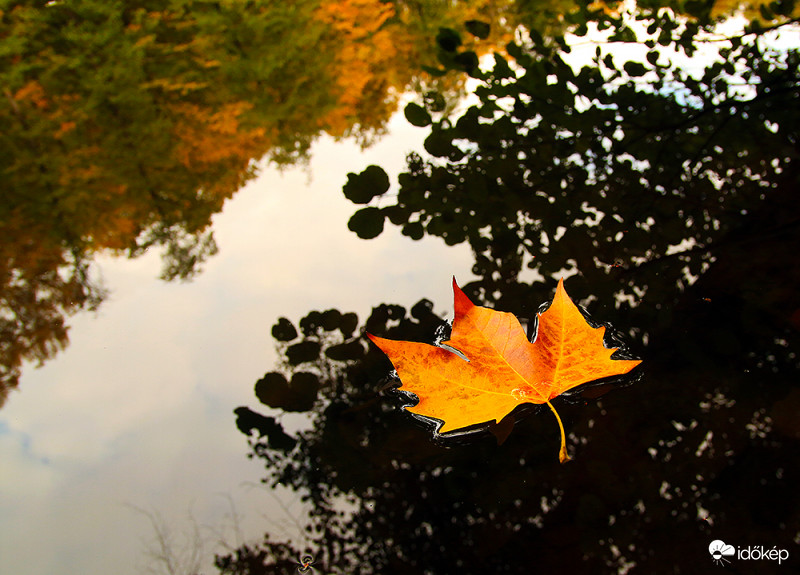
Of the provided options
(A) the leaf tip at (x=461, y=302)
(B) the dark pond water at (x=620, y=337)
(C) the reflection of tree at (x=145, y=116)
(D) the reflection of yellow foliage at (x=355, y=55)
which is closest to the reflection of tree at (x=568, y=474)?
(B) the dark pond water at (x=620, y=337)

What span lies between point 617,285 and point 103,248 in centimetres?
161

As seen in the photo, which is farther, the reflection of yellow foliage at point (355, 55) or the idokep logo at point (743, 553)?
the reflection of yellow foliage at point (355, 55)

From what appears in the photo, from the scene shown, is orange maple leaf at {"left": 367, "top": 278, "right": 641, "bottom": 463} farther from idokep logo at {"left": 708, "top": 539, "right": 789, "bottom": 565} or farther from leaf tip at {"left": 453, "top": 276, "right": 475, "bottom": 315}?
idokep logo at {"left": 708, "top": 539, "right": 789, "bottom": 565}

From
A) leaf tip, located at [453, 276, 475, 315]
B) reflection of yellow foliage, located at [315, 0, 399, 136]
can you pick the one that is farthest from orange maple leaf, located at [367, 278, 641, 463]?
reflection of yellow foliage, located at [315, 0, 399, 136]

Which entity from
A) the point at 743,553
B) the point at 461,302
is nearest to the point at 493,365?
the point at 461,302

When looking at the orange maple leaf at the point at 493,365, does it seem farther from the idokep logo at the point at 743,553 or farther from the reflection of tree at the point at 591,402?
the idokep logo at the point at 743,553

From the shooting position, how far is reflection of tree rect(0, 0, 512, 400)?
1554mm

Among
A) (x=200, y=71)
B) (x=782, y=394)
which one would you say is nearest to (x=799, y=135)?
(x=782, y=394)

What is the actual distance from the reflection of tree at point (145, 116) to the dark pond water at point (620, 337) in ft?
1.92

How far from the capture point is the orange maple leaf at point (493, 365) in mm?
605

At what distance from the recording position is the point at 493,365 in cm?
61

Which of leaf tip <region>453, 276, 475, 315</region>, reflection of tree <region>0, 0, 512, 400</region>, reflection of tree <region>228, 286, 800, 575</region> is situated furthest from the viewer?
reflection of tree <region>0, 0, 512, 400</region>

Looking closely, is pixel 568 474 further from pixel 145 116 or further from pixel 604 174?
pixel 145 116

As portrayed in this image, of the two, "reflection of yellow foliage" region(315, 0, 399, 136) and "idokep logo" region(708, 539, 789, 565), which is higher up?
"reflection of yellow foliage" region(315, 0, 399, 136)
